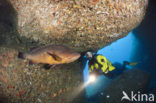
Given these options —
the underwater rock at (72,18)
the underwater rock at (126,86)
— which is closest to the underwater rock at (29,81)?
the underwater rock at (72,18)

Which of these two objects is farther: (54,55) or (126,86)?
(126,86)

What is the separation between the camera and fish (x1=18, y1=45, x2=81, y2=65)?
82.6 inches

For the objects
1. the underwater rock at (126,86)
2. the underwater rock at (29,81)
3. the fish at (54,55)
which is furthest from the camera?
the underwater rock at (126,86)

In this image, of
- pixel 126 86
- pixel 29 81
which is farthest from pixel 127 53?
pixel 29 81

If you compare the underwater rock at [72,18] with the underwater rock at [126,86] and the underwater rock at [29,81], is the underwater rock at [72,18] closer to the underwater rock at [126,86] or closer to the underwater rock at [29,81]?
the underwater rock at [29,81]

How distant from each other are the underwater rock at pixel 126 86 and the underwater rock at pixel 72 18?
11.8ft

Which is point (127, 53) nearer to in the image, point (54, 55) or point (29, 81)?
point (29, 81)

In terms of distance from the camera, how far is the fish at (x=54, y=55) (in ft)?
6.88

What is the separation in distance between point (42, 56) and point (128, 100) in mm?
5476

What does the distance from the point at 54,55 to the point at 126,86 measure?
17.8 feet

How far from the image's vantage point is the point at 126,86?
6.31m

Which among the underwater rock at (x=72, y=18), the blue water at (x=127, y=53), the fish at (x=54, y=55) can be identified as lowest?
the blue water at (x=127, y=53)

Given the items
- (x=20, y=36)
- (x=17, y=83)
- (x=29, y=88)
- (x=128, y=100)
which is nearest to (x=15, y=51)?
(x=20, y=36)

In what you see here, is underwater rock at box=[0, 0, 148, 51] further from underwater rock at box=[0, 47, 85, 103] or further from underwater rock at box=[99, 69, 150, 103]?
underwater rock at box=[99, 69, 150, 103]
